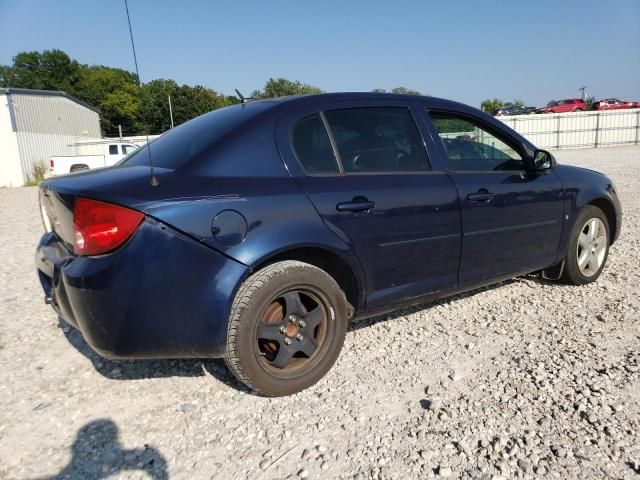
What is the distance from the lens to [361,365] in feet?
9.65

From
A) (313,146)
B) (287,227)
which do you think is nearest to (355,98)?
(313,146)

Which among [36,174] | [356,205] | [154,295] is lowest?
[36,174]

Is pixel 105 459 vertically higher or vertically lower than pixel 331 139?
lower

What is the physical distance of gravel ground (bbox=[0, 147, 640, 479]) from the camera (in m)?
2.08

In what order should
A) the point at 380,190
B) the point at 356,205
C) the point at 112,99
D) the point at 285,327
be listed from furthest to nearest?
the point at 112,99, the point at 380,190, the point at 356,205, the point at 285,327

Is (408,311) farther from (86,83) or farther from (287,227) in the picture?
(86,83)

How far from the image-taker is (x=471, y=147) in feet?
11.4

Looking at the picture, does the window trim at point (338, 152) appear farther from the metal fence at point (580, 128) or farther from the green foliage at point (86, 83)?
the green foliage at point (86, 83)

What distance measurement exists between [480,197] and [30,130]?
26.8 m

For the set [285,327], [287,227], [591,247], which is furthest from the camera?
[591,247]

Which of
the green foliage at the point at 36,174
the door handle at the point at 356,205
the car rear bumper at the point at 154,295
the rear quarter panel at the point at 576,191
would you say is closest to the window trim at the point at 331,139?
the door handle at the point at 356,205

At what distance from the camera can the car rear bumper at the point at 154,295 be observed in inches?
84.7

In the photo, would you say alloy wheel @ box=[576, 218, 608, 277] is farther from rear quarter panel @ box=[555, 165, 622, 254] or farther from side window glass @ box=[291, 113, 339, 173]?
side window glass @ box=[291, 113, 339, 173]

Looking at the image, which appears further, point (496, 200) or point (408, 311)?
point (408, 311)
